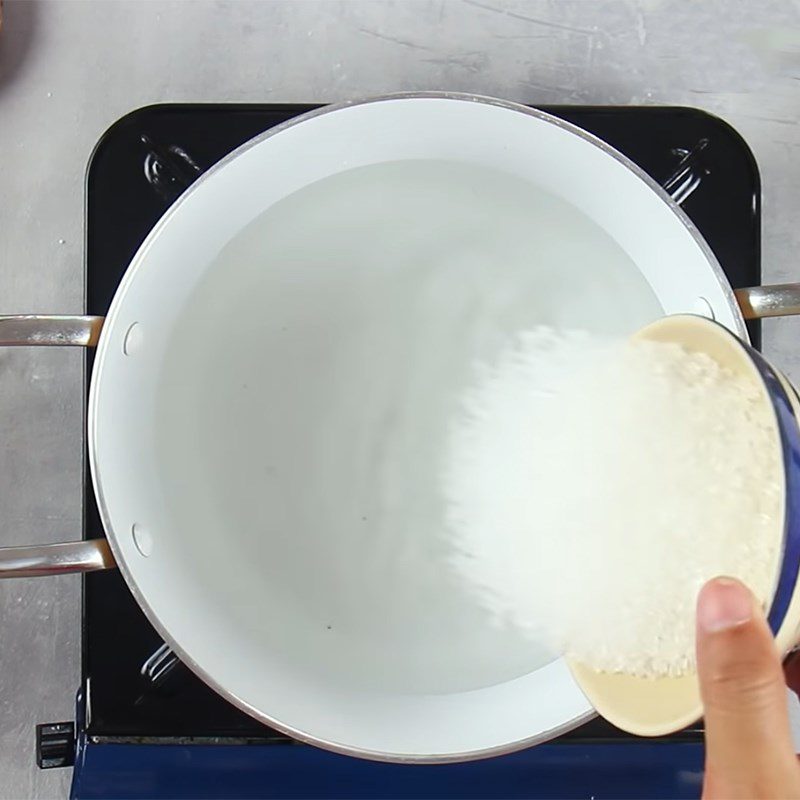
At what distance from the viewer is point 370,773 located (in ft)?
1.56

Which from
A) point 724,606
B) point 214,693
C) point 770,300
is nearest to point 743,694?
point 724,606

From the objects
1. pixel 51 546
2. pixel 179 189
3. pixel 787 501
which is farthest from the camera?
pixel 179 189

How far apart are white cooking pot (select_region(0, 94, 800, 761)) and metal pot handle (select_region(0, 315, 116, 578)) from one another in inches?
2.5

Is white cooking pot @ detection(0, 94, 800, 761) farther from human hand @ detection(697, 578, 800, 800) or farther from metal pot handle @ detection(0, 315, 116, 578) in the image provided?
human hand @ detection(697, 578, 800, 800)

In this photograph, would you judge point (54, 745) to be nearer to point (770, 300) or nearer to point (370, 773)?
point (370, 773)

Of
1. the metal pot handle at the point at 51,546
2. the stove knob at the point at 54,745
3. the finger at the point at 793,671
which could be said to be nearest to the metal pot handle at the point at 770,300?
the finger at the point at 793,671

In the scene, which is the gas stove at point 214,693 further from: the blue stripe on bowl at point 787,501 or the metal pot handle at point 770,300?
the blue stripe on bowl at point 787,501

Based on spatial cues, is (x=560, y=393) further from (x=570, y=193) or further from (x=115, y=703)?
(x=115, y=703)

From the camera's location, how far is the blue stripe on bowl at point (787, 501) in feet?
0.93

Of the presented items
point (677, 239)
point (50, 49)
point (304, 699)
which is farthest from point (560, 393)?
point (50, 49)

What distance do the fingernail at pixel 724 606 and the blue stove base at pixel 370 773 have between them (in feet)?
0.71

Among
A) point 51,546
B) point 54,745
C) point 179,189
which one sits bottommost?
point 54,745

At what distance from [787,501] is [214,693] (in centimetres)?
32

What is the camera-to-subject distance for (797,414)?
12.3 inches
